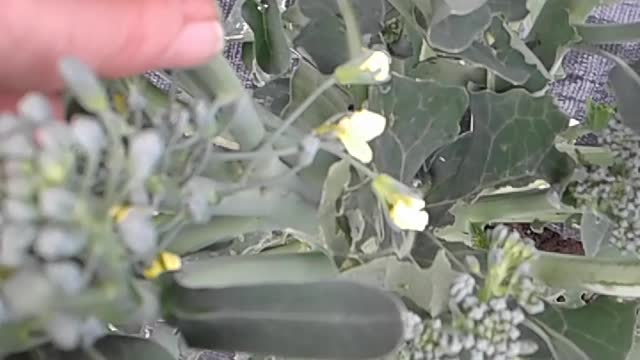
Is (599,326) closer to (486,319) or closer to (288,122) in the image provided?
(486,319)

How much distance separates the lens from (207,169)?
29 centimetres

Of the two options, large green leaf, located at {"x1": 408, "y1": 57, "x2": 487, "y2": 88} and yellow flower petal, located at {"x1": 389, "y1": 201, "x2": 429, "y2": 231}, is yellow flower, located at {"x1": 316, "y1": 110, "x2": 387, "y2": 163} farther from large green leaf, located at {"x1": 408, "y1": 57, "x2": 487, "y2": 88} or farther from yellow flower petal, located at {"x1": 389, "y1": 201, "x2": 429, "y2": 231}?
large green leaf, located at {"x1": 408, "y1": 57, "x2": 487, "y2": 88}

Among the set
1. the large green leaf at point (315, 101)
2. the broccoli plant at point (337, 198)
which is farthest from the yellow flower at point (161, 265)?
the large green leaf at point (315, 101)

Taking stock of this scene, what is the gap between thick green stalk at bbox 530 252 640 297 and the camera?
0.39 m

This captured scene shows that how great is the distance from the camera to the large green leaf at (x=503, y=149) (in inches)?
16.1

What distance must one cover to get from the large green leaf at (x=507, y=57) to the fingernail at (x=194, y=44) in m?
0.15

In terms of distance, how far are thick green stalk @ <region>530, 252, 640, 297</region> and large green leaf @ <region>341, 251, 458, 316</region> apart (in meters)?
0.04

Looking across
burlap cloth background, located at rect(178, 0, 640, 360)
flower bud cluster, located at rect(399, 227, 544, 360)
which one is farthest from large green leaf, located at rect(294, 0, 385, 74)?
burlap cloth background, located at rect(178, 0, 640, 360)

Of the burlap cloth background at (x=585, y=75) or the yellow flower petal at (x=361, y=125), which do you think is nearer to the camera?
the yellow flower petal at (x=361, y=125)

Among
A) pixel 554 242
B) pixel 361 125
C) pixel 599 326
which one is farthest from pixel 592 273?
pixel 554 242

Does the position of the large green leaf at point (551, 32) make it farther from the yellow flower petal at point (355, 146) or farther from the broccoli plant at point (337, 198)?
the yellow flower petal at point (355, 146)

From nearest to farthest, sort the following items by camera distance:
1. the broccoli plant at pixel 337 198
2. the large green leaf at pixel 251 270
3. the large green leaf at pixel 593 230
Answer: the broccoli plant at pixel 337 198, the large green leaf at pixel 251 270, the large green leaf at pixel 593 230

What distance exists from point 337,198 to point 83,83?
5.6 inches

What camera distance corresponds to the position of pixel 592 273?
1.28 ft
